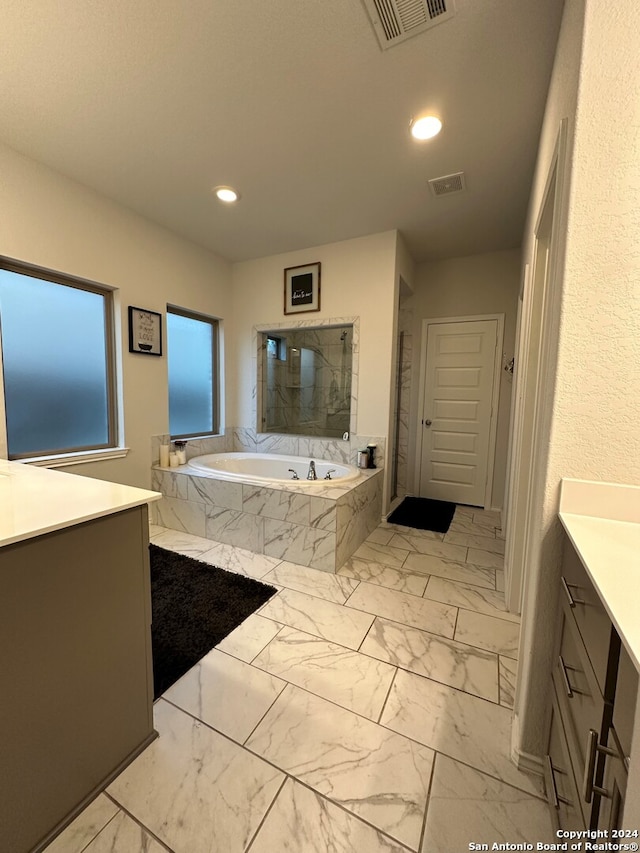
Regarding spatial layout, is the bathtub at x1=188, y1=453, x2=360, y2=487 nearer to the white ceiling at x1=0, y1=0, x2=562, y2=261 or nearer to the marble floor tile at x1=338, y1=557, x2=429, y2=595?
the marble floor tile at x1=338, y1=557, x2=429, y2=595

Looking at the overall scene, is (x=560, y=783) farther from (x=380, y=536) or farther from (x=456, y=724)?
(x=380, y=536)

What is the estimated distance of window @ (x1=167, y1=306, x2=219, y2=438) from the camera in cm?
338

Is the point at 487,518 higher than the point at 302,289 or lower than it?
lower

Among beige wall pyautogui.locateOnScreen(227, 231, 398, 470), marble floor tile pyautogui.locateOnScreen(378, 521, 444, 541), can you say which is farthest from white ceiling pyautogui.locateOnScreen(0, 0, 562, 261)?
marble floor tile pyautogui.locateOnScreen(378, 521, 444, 541)

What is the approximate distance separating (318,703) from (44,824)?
33.4 inches

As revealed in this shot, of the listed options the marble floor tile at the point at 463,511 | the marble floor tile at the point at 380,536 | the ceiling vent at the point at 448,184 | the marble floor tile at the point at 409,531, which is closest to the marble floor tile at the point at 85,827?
the marble floor tile at the point at 380,536

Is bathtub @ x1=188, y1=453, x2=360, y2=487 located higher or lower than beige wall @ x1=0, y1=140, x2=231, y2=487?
lower

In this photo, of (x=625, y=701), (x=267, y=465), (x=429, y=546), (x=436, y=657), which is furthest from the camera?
(x=267, y=465)

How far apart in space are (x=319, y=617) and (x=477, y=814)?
3.23ft

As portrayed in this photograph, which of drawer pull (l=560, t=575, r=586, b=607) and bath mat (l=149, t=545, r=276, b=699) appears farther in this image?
bath mat (l=149, t=545, r=276, b=699)

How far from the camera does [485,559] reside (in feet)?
8.32

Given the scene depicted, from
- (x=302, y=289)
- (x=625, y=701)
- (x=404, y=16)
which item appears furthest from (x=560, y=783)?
(x=302, y=289)

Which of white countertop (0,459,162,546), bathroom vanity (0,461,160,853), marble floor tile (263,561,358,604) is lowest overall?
marble floor tile (263,561,358,604)

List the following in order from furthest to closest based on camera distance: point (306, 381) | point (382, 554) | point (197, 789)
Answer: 1. point (306, 381)
2. point (382, 554)
3. point (197, 789)
